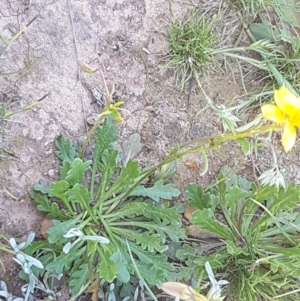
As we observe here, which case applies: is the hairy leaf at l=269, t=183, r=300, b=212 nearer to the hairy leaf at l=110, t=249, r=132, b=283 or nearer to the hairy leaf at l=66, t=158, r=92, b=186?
the hairy leaf at l=110, t=249, r=132, b=283

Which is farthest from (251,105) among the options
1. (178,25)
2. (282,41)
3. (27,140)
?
(27,140)

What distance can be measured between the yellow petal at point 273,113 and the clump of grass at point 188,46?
0.82m

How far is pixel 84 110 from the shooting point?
195 cm

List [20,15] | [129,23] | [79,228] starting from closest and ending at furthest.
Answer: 1. [79,228]
2. [20,15]
3. [129,23]

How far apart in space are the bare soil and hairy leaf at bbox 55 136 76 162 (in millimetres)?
36

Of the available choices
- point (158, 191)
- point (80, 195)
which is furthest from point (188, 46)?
point (80, 195)

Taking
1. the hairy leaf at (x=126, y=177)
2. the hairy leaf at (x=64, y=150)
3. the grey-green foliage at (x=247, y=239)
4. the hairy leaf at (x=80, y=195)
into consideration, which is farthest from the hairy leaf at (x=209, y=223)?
the hairy leaf at (x=64, y=150)

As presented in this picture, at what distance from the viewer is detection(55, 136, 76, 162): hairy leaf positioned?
6.12 feet

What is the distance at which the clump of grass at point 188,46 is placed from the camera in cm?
204

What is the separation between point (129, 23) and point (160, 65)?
0.61 ft

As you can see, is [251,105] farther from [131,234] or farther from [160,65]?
[131,234]

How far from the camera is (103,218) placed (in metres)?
1.84

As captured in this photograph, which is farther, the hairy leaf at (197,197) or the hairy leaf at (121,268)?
the hairy leaf at (197,197)

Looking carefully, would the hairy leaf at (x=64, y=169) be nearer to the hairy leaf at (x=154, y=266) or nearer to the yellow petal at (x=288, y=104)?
the hairy leaf at (x=154, y=266)
